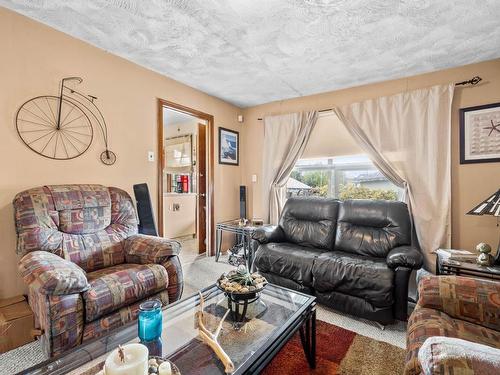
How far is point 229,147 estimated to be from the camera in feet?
13.6

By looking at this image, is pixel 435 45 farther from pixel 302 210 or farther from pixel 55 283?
pixel 55 283

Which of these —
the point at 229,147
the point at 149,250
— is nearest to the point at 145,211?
the point at 149,250

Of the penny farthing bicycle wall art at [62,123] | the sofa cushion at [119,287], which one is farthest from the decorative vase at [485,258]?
the penny farthing bicycle wall art at [62,123]

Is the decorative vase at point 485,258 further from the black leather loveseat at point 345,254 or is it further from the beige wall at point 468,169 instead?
the beige wall at point 468,169

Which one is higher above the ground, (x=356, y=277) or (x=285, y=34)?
(x=285, y=34)

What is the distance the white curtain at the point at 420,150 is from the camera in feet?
8.94

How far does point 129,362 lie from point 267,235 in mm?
2068

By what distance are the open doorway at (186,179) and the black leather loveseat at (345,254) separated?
4.52 feet

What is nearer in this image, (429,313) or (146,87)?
(429,313)

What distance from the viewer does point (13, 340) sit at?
5.51 ft

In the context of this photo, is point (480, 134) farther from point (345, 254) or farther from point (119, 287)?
point (119, 287)

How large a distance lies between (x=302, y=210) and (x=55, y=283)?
8.00ft

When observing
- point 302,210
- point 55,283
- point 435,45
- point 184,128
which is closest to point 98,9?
point 55,283

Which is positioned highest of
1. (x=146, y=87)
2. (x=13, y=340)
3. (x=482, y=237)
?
(x=146, y=87)
